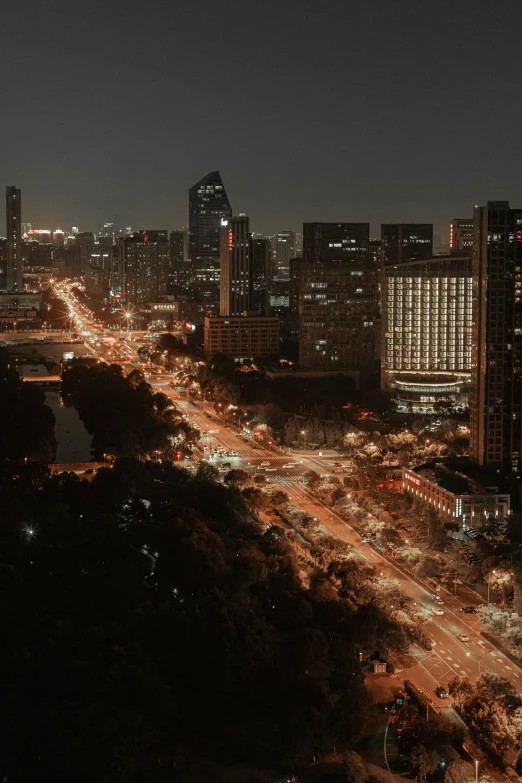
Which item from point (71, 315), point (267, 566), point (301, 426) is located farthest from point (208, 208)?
point (267, 566)

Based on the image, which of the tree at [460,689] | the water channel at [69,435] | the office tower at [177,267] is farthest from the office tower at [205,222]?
the tree at [460,689]

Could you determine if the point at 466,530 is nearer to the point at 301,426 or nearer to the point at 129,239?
the point at 301,426

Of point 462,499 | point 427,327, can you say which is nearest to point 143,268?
point 427,327

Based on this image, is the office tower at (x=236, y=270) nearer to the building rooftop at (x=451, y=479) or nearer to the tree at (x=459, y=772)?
the building rooftop at (x=451, y=479)

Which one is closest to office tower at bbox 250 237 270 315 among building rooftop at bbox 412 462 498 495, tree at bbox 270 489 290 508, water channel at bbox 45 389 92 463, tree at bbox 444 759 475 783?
water channel at bbox 45 389 92 463

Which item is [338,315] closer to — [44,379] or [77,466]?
[44,379]
